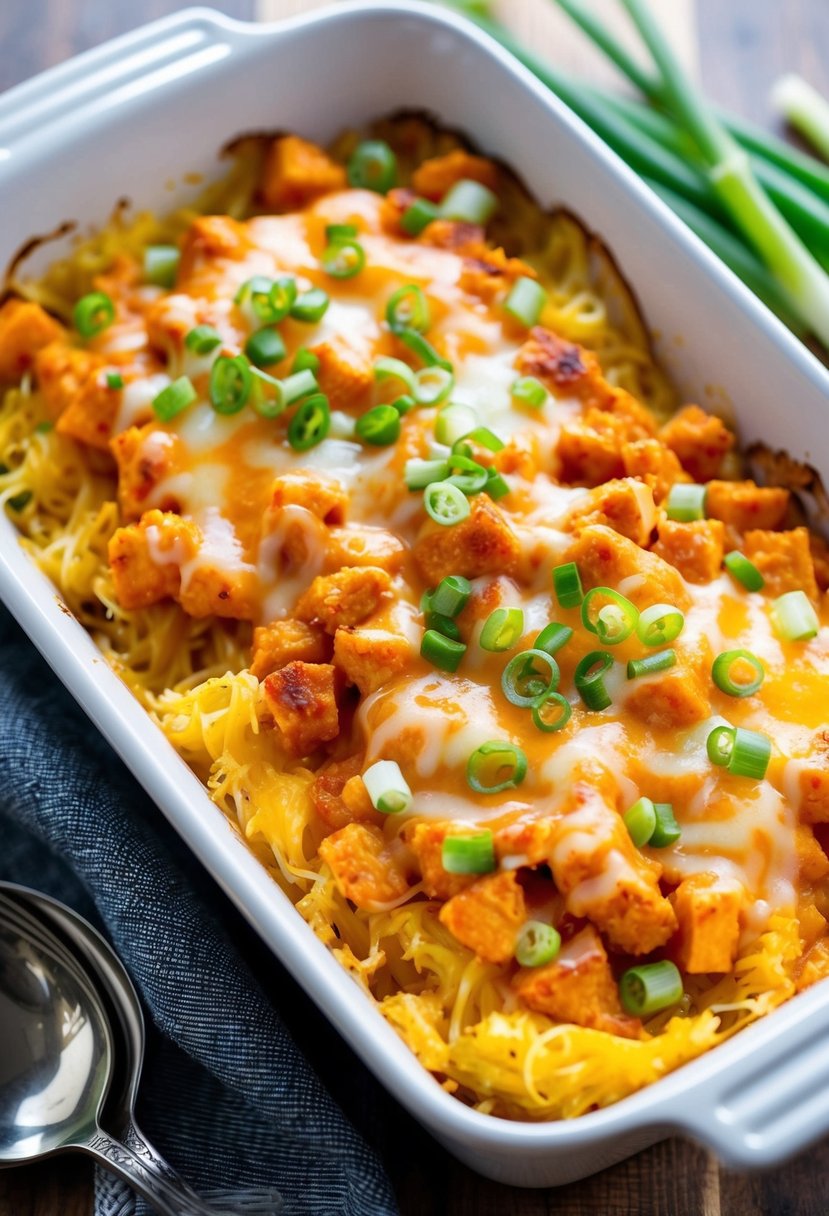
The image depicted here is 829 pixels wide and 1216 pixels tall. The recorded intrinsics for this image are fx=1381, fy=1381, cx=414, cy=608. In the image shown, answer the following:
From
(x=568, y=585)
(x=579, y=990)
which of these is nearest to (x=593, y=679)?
(x=568, y=585)

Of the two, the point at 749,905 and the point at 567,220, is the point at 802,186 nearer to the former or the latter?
the point at 567,220

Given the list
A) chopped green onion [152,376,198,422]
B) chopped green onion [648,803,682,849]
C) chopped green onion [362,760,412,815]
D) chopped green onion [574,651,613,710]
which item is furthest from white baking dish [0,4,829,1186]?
chopped green onion [574,651,613,710]

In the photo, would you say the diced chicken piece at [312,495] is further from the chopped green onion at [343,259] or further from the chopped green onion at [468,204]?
the chopped green onion at [468,204]

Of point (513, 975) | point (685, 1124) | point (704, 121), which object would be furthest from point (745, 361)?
point (685, 1124)

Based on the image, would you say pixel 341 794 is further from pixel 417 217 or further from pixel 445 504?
pixel 417 217

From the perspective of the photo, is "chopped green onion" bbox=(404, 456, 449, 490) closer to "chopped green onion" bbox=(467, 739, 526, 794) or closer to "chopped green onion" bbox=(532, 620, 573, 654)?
"chopped green onion" bbox=(532, 620, 573, 654)
